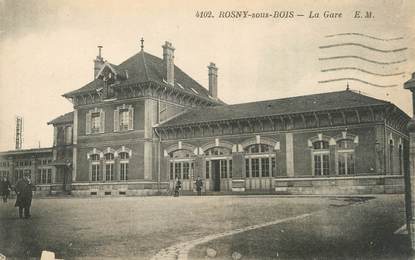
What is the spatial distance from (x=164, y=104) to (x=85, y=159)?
17.9 ft

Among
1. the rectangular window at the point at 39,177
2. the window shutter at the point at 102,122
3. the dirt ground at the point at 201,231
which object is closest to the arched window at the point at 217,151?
the window shutter at the point at 102,122

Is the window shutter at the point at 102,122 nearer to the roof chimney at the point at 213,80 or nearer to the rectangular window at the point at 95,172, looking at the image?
the rectangular window at the point at 95,172

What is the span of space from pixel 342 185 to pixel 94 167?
13223mm

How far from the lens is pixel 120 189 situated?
23172 mm

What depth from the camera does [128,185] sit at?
22.9 m

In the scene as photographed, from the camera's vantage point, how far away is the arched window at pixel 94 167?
24.4 meters

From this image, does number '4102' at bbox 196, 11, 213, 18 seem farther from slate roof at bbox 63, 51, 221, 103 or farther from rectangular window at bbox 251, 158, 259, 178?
slate roof at bbox 63, 51, 221, 103

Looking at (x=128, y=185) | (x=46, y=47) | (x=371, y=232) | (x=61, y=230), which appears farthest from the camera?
(x=128, y=185)

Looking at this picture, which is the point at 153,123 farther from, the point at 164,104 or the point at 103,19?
the point at 103,19

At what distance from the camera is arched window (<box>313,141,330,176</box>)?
A: 1902 centimetres

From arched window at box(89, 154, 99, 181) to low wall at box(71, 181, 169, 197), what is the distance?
42cm

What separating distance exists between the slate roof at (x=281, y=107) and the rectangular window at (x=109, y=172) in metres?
3.56

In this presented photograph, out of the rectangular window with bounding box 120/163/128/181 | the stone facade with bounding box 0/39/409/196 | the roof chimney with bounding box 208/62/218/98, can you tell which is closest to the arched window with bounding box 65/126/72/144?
the stone facade with bounding box 0/39/409/196

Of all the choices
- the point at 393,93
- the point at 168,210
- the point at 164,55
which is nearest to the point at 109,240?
the point at 168,210
